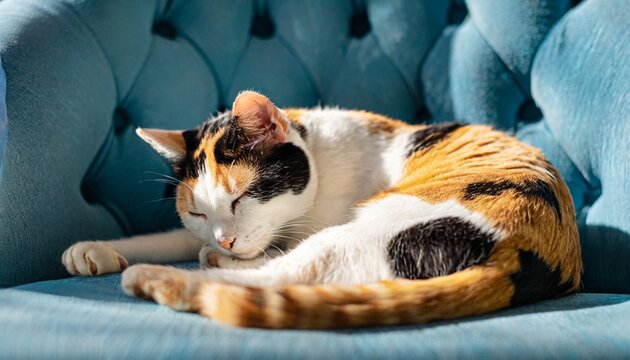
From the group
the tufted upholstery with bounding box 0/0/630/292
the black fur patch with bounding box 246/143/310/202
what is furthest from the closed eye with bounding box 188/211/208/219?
the tufted upholstery with bounding box 0/0/630/292

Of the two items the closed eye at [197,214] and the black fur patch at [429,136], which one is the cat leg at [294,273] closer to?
the closed eye at [197,214]

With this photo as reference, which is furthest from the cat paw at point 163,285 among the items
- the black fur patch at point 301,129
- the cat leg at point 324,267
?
the black fur patch at point 301,129

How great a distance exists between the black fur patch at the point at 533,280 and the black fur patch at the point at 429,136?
0.44 metres

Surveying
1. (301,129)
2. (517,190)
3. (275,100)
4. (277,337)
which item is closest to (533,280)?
(517,190)

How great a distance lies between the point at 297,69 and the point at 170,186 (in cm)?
44

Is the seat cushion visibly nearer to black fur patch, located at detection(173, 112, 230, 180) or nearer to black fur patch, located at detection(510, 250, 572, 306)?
black fur patch, located at detection(510, 250, 572, 306)

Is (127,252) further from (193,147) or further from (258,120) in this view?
(258,120)

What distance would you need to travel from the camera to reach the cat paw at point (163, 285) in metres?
0.88

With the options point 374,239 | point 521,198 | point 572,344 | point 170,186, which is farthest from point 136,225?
point 572,344

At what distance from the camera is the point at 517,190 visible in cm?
102

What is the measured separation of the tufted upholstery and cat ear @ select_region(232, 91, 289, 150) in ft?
Answer: 1.15

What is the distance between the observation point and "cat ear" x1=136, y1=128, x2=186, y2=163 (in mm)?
1301

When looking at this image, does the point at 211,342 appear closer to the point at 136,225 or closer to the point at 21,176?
the point at 21,176

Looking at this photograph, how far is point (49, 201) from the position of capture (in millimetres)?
1196
